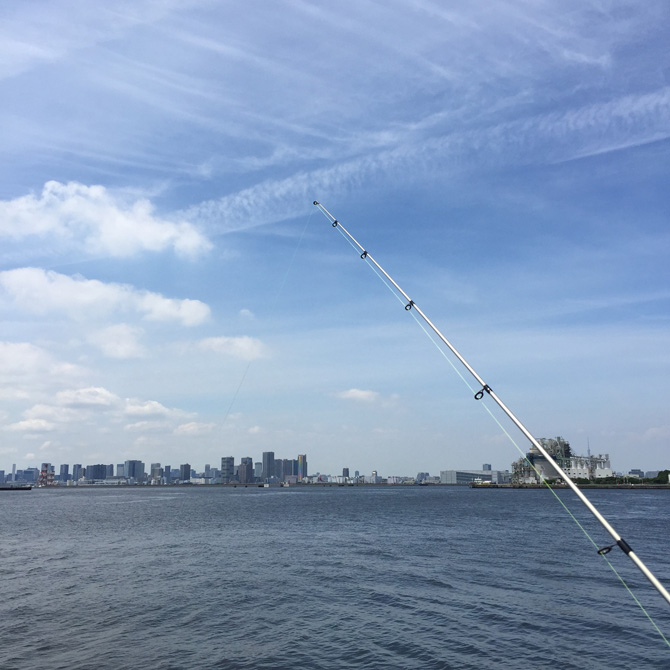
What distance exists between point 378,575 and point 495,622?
9.76 meters

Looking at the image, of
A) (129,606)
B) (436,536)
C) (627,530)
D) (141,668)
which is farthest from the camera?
(627,530)

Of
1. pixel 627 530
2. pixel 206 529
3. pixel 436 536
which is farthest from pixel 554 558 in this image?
pixel 206 529

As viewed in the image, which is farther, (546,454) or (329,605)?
(329,605)

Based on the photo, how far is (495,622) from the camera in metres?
20.9

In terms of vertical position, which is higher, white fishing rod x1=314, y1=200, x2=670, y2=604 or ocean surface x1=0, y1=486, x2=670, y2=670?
white fishing rod x1=314, y1=200, x2=670, y2=604

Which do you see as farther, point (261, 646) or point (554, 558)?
point (554, 558)

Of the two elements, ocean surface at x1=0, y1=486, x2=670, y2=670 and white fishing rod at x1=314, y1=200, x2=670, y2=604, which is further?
ocean surface at x1=0, y1=486, x2=670, y2=670

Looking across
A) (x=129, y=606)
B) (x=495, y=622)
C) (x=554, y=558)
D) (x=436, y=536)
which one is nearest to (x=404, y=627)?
(x=495, y=622)

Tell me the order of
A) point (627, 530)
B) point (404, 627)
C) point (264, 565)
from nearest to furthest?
point (404, 627), point (264, 565), point (627, 530)

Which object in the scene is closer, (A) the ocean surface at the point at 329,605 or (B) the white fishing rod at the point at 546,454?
(B) the white fishing rod at the point at 546,454

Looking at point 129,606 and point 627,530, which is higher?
point 129,606

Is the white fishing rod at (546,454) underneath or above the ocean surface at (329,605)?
above

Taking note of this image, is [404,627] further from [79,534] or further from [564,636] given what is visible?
[79,534]

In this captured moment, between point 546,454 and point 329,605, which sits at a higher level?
point 546,454
